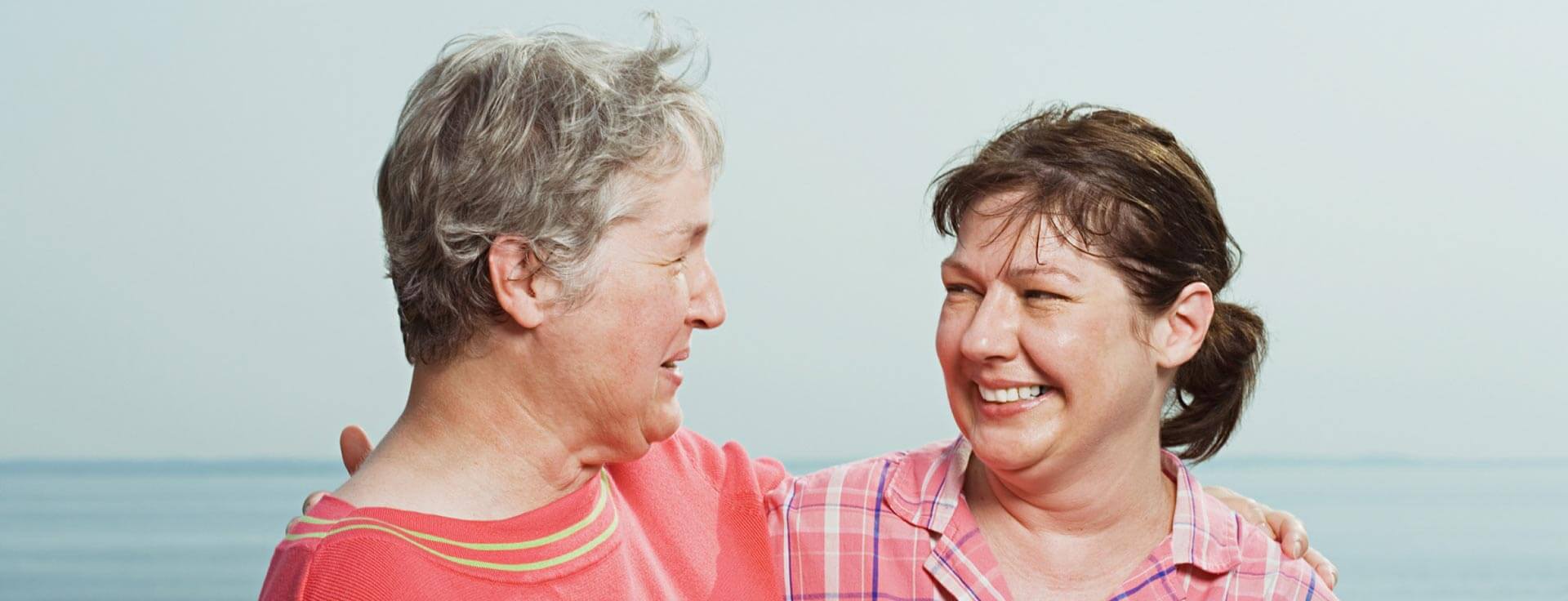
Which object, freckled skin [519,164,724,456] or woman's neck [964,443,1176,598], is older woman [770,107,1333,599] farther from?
freckled skin [519,164,724,456]

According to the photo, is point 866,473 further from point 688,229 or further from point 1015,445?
point 688,229

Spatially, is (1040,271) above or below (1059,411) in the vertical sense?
above

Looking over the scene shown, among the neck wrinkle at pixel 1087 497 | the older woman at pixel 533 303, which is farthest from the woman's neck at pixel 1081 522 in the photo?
the older woman at pixel 533 303

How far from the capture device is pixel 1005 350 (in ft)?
6.30

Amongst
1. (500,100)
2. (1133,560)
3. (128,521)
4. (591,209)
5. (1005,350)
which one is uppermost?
(500,100)

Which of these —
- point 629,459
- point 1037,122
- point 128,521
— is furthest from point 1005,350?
point 128,521

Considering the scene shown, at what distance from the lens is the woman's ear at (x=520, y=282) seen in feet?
5.82

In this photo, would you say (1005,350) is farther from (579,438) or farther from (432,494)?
(432,494)

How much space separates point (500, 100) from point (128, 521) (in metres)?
9.24

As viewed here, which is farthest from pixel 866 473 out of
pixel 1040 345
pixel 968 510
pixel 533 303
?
pixel 533 303

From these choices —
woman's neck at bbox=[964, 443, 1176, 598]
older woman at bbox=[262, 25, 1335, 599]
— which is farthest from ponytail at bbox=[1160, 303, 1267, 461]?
older woman at bbox=[262, 25, 1335, 599]

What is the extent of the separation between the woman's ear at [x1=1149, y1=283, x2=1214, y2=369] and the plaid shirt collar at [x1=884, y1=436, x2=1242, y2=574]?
20cm

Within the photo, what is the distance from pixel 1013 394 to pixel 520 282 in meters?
0.64

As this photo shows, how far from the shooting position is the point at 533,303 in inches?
70.9
